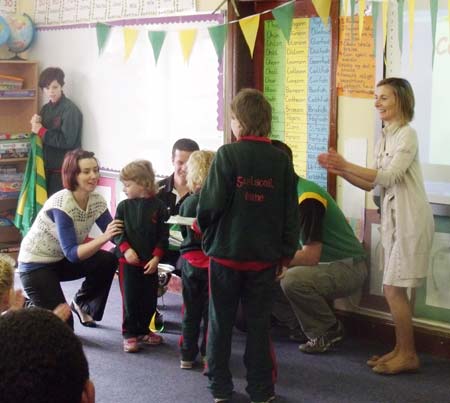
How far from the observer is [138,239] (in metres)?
3.75

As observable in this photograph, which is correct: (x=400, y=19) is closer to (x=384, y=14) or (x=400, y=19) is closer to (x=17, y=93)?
(x=384, y=14)

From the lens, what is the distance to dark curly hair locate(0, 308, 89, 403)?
1.09 meters

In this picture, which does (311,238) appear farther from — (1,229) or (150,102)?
(1,229)

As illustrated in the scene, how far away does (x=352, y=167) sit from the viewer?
135 inches

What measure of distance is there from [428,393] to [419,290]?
0.67 meters

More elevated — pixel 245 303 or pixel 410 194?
pixel 410 194

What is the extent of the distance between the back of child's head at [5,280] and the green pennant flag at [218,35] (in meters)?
2.29

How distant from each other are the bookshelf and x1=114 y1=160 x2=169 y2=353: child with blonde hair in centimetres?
221

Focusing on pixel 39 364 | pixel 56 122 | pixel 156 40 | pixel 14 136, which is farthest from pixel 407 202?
pixel 14 136

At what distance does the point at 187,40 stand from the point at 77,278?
1.50m

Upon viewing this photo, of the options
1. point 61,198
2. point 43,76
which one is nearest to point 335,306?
point 61,198

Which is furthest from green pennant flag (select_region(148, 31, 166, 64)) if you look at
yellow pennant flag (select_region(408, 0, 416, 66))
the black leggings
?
yellow pennant flag (select_region(408, 0, 416, 66))

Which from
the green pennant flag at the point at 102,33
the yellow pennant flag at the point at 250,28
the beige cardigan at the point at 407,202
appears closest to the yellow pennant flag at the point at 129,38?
the green pennant flag at the point at 102,33

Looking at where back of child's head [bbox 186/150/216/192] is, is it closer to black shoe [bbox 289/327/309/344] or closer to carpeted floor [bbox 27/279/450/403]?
carpeted floor [bbox 27/279/450/403]
